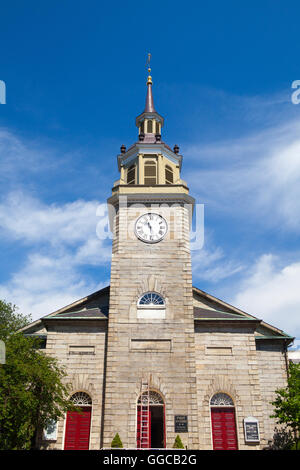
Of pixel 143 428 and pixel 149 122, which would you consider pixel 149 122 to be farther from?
pixel 143 428

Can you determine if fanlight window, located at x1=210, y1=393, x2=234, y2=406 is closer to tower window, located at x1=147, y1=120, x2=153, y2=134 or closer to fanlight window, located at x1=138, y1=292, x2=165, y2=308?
fanlight window, located at x1=138, y1=292, x2=165, y2=308

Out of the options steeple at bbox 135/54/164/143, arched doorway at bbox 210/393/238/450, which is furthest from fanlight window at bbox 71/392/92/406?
steeple at bbox 135/54/164/143

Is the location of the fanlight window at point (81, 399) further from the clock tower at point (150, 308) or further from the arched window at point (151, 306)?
the arched window at point (151, 306)

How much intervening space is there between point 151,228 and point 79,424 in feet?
42.8

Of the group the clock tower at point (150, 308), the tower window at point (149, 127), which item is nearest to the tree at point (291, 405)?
the clock tower at point (150, 308)

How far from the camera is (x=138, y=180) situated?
31.2 meters

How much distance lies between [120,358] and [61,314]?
6.09 m

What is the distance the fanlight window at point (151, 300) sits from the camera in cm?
2639

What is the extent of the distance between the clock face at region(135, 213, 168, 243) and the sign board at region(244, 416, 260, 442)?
1232cm

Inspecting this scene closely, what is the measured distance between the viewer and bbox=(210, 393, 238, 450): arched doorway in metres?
23.7

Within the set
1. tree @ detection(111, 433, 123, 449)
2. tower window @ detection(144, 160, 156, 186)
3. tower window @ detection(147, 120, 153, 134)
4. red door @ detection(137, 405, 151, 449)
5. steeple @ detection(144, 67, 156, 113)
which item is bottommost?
tree @ detection(111, 433, 123, 449)

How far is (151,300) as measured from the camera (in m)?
26.6

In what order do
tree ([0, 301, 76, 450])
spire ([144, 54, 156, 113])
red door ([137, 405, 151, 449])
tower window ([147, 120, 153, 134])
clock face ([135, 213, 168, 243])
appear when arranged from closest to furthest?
tree ([0, 301, 76, 450]) → red door ([137, 405, 151, 449]) → clock face ([135, 213, 168, 243]) → tower window ([147, 120, 153, 134]) → spire ([144, 54, 156, 113])
